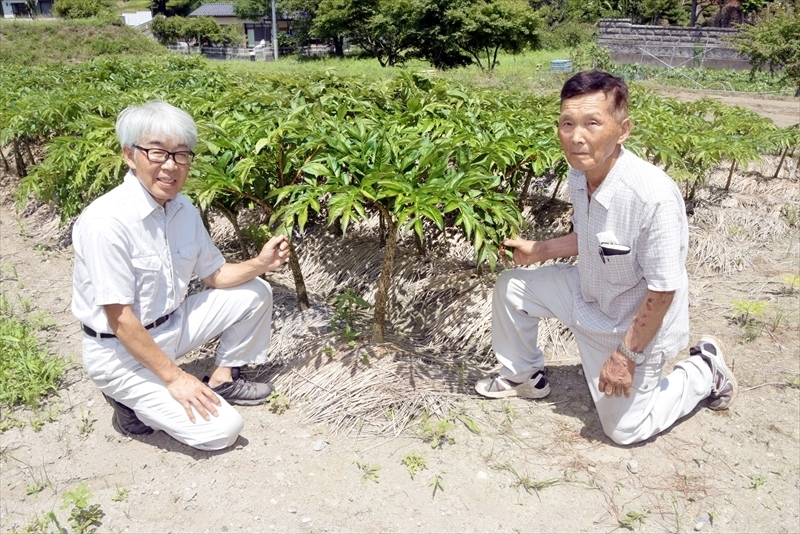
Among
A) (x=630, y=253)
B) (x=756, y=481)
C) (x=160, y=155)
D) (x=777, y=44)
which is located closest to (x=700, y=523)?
(x=756, y=481)

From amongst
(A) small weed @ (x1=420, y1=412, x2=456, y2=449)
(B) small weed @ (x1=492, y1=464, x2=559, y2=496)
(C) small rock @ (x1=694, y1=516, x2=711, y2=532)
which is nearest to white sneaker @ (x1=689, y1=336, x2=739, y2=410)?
(C) small rock @ (x1=694, y1=516, x2=711, y2=532)

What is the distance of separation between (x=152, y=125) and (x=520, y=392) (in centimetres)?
183

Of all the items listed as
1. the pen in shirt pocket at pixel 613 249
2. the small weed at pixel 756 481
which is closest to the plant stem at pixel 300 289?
the pen in shirt pocket at pixel 613 249

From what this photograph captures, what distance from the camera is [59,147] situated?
3965mm

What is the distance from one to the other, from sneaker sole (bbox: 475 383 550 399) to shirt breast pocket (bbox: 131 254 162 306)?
1.41 meters

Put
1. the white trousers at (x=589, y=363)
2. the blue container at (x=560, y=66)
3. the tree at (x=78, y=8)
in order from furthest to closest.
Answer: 1. the tree at (x=78, y=8)
2. the blue container at (x=560, y=66)
3. the white trousers at (x=589, y=363)

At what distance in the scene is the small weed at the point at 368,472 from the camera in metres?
2.36

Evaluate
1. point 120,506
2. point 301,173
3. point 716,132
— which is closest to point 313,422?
point 120,506

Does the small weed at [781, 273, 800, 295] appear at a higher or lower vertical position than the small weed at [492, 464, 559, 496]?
higher

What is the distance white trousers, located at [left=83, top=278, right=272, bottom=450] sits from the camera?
7.97 feet

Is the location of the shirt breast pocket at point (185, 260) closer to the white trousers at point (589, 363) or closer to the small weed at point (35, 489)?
the small weed at point (35, 489)

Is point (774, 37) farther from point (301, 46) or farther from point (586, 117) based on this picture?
point (301, 46)

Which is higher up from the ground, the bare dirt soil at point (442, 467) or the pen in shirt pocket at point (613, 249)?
the pen in shirt pocket at point (613, 249)

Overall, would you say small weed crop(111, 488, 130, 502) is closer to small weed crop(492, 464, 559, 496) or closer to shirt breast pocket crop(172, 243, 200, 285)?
shirt breast pocket crop(172, 243, 200, 285)
